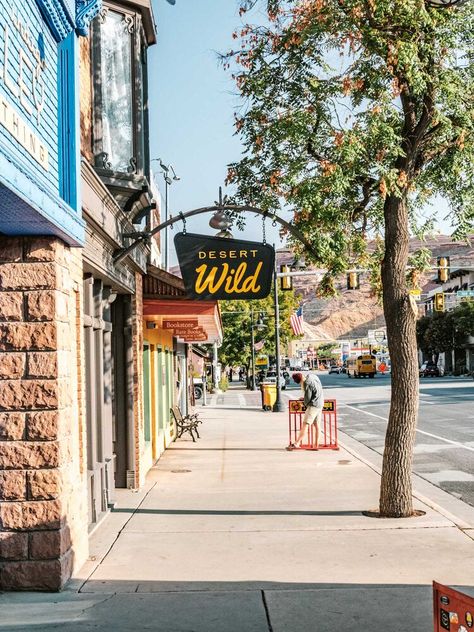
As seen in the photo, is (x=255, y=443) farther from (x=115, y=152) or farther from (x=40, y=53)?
(x=40, y=53)

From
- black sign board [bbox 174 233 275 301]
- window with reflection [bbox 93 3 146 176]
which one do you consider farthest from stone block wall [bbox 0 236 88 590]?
window with reflection [bbox 93 3 146 176]

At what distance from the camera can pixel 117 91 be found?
11.3 m

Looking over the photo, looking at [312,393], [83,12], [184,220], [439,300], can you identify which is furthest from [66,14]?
[439,300]

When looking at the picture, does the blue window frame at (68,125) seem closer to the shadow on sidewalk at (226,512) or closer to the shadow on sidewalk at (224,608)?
the shadow on sidewalk at (224,608)

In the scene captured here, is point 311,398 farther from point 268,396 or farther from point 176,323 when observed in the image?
point 268,396

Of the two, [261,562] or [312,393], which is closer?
[261,562]

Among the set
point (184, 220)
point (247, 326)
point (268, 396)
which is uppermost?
point (247, 326)

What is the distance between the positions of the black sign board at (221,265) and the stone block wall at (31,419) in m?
3.38

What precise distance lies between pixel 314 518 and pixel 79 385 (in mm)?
3917

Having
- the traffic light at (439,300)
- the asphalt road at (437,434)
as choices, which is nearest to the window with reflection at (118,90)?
the asphalt road at (437,434)

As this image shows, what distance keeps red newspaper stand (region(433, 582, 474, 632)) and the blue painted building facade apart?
3.21 m

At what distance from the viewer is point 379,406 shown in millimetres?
37500

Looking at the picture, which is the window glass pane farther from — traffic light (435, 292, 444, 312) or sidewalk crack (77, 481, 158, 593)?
traffic light (435, 292, 444, 312)

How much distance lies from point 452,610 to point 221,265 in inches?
255
